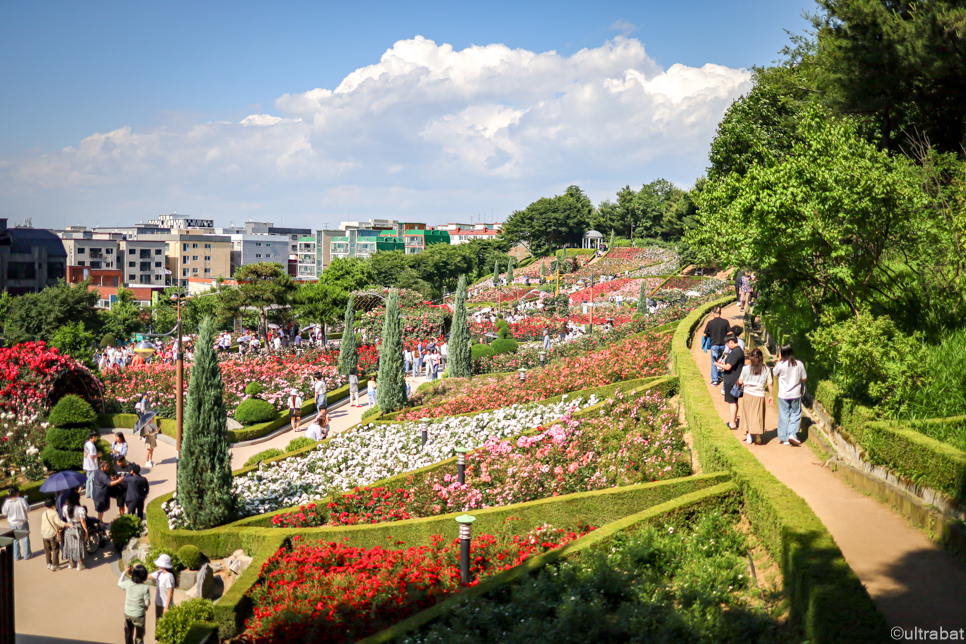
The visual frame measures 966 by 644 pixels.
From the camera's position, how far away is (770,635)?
5.17 metres

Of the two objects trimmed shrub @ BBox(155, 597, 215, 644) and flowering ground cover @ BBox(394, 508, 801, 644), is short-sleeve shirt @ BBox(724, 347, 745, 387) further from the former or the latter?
trimmed shrub @ BBox(155, 597, 215, 644)

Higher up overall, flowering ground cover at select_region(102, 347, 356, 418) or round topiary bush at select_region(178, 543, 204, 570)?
flowering ground cover at select_region(102, 347, 356, 418)

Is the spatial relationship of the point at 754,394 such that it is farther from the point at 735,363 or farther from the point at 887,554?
the point at 887,554

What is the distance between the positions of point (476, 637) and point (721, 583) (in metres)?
2.25

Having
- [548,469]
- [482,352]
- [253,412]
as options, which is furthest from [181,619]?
[482,352]

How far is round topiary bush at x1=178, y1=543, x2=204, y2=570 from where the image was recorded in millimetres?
11508

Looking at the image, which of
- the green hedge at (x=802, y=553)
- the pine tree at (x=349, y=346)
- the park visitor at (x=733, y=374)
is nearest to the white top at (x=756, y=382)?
the green hedge at (x=802, y=553)

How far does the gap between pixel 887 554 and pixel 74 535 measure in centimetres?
1194

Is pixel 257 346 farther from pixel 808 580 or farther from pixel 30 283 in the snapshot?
pixel 30 283

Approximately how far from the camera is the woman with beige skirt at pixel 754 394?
9.62 metres

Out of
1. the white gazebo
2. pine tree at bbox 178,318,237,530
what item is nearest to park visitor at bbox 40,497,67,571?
pine tree at bbox 178,318,237,530

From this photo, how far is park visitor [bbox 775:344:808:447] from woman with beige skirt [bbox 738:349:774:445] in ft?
0.71

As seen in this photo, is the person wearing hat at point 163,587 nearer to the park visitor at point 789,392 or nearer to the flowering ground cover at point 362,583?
the flowering ground cover at point 362,583

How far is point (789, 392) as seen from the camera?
9516 millimetres
